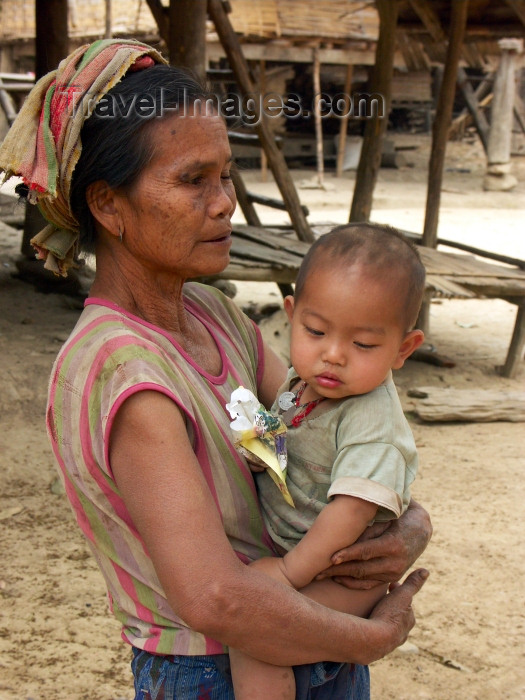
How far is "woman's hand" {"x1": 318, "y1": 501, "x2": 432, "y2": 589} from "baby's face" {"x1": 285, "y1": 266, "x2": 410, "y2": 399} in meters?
0.30

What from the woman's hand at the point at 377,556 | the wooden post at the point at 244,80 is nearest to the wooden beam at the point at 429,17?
the wooden post at the point at 244,80

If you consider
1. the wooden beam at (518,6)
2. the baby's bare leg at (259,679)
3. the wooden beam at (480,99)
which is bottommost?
the wooden beam at (480,99)

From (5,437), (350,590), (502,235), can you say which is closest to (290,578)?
(350,590)

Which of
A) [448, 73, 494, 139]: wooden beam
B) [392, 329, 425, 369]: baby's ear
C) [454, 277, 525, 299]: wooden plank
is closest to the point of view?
[392, 329, 425, 369]: baby's ear

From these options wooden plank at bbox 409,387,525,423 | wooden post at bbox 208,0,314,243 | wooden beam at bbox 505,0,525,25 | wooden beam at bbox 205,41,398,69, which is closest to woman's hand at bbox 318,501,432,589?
wooden plank at bbox 409,387,525,423

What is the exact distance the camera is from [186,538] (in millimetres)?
1404

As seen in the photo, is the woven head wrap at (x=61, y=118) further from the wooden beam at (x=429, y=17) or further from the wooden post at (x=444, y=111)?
the wooden beam at (x=429, y=17)

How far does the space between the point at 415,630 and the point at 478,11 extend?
20.9 feet

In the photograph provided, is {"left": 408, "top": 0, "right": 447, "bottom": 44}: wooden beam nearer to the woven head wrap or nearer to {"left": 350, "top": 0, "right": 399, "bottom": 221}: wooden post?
{"left": 350, "top": 0, "right": 399, "bottom": 221}: wooden post

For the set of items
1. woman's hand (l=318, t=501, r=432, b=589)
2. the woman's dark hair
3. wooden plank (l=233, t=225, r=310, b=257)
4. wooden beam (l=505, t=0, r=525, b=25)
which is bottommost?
wooden plank (l=233, t=225, r=310, b=257)

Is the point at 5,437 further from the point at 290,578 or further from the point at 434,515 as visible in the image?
the point at 290,578

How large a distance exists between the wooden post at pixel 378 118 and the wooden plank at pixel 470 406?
2187mm

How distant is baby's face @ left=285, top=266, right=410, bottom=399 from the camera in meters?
1.72

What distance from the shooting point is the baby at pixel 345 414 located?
1.63 m
